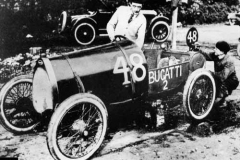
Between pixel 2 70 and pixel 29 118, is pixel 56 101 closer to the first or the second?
pixel 29 118

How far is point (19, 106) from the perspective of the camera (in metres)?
2.89

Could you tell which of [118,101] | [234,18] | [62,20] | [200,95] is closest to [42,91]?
[118,101]

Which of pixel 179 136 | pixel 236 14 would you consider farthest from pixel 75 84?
pixel 236 14

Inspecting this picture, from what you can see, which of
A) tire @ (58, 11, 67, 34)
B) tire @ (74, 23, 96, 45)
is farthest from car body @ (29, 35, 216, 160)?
tire @ (74, 23, 96, 45)

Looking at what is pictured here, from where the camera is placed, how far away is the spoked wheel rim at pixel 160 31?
7.69 meters

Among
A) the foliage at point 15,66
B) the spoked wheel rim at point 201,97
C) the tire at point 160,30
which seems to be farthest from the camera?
the tire at point 160,30

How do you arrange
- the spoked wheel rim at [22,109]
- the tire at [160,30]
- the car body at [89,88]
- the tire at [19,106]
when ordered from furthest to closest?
the tire at [160,30] → the spoked wheel rim at [22,109] → the tire at [19,106] → the car body at [89,88]

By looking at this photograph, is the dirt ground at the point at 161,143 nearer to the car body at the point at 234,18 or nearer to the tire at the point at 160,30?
the car body at the point at 234,18

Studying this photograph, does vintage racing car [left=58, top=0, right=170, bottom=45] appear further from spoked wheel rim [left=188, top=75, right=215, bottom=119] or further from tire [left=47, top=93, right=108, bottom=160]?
tire [left=47, top=93, right=108, bottom=160]

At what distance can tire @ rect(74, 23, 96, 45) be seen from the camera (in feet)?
23.7

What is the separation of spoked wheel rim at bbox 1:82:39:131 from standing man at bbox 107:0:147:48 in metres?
1.24

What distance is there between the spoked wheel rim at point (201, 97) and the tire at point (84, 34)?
4623mm

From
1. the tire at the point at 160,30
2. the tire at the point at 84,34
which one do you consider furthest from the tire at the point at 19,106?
the tire at the point at 160,30

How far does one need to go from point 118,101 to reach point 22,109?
106cm
